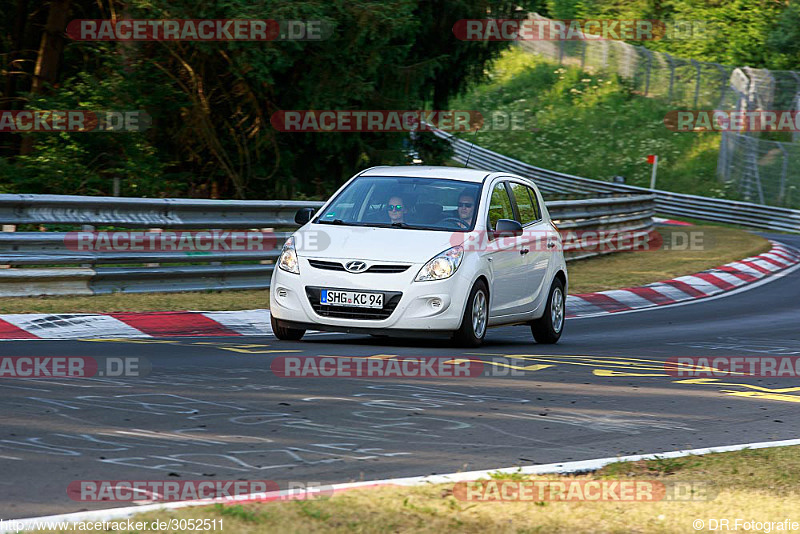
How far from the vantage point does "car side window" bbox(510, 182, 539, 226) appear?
12086 mm

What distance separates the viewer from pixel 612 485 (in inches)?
215

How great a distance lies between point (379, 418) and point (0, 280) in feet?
20.4

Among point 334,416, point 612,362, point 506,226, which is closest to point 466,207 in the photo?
point 506,226

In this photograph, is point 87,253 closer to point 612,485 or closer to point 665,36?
point 612,485

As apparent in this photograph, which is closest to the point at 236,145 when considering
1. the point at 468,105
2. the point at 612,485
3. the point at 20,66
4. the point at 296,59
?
the point at 296,59

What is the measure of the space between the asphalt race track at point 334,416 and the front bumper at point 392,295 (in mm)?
227

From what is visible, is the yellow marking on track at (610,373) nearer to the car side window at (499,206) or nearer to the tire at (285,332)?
the car side window at (499,206)

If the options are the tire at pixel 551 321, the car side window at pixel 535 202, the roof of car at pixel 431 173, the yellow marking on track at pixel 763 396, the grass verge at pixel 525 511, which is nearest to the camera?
the grass verge at pixel 525 511

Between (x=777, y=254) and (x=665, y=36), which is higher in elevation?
(x=665, y=36)

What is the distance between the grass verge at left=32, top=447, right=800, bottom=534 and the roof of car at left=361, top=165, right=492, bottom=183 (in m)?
5.99

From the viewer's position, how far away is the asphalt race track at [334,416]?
5582 mm

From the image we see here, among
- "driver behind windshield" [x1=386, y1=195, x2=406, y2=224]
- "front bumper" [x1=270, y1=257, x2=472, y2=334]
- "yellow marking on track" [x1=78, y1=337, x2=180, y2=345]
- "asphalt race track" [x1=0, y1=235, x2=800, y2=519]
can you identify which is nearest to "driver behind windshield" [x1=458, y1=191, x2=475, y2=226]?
"driver behind windshield" [x1=386, y1=195, x2=406, y2=224]

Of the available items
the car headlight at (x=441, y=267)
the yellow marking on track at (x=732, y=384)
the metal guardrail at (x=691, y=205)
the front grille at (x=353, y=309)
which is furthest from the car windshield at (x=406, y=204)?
the metal guardrail at (x=691, y=205)

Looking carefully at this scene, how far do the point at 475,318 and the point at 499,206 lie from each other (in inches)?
56.4
